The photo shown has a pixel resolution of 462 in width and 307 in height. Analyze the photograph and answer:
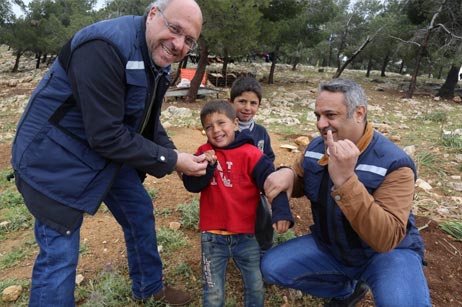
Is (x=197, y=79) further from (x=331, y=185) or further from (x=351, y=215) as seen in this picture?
(x=351, y=215)

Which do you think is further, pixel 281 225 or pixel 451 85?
pixel 451 85

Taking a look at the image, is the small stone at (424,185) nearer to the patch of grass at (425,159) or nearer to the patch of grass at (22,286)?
the patch of grass at (425,159)

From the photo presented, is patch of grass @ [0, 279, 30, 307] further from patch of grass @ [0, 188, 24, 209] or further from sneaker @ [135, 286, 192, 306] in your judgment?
patch of grass @ [0, 188, 24, 209]

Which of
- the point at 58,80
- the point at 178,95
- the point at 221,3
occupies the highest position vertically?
the point at 221,3

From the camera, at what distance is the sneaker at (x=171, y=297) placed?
2508 millimetres

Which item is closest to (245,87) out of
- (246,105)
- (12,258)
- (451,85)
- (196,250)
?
(246,105)

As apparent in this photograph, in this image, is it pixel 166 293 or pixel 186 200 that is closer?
pixel 166 293

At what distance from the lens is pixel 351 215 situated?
176 cm

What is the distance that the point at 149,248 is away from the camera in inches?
94.9

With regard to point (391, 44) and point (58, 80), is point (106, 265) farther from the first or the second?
point (391, 44)

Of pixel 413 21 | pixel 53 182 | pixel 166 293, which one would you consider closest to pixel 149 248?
pixel 166 293

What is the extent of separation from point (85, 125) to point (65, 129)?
0.47ft

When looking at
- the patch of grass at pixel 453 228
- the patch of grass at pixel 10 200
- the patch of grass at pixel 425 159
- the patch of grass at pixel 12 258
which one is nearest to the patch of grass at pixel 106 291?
the patch of grass at pixel 12 258

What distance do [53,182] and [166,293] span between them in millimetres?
1236
